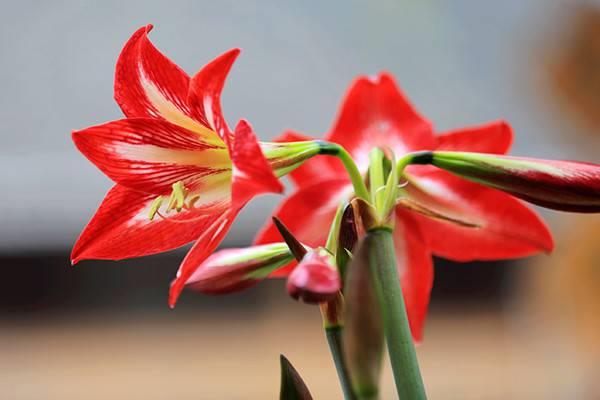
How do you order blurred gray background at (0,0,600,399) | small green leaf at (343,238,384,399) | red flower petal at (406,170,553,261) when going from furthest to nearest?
blurred gray background at (0,0,600,399) < red flower petal at (406,170,553,261) < small green leaf at (343,238,384,399)

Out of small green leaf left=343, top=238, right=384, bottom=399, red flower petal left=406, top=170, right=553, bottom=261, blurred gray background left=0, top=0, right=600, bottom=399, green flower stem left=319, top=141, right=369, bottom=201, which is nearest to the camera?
small green leaf left=343, top=238, right=384, bottom=399

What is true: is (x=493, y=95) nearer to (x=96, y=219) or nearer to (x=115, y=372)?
(x=115, y=372)

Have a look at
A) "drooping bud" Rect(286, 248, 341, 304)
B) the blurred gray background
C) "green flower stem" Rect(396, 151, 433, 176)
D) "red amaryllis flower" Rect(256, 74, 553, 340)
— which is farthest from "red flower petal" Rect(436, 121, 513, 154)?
the blurred gray background

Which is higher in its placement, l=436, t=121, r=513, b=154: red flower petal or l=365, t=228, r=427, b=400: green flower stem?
l=436, t=121, r=513, b=154: red flower petal

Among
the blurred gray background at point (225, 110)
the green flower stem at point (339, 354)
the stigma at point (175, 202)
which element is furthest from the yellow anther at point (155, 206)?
the blurred gray background at point (225, 110)

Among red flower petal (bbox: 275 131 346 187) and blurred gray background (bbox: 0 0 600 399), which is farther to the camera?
blurred gray background (bbox: 0 0 600 399)

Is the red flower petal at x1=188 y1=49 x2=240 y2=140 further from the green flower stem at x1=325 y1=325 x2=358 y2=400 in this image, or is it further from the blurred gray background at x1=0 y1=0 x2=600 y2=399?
the blurred gray background at x1=0 y1=0 x2=600 y2=399
